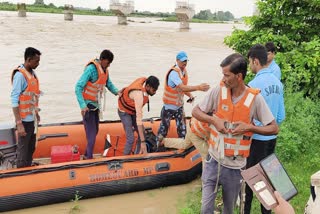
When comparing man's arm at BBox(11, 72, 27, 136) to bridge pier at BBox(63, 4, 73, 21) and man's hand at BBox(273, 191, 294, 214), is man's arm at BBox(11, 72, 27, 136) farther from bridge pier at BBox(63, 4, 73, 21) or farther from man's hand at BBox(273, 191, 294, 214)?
bridge pier at BBox(63, 4, 73, 21)

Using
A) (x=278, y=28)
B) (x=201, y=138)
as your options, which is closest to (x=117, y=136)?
(x=201, y=138)

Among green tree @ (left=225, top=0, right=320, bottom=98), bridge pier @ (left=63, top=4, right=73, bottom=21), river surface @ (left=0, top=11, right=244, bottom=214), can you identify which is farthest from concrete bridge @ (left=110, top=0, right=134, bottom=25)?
green tree @ (left=225, top=0, right=320, bottom=98)

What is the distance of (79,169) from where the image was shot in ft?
14.5

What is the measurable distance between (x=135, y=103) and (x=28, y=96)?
1.14 meters

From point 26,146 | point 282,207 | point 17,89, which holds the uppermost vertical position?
point 17,89

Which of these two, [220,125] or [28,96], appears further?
[28,96]

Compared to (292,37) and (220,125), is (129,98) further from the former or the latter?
(292,37)

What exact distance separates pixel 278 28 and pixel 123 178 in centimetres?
372

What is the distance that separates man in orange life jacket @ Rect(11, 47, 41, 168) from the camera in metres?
3.93

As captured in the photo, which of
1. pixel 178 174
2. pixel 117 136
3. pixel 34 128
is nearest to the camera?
pixel 34 128

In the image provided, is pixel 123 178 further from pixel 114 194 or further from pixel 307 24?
pixel 307 24

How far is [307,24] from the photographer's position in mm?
6375

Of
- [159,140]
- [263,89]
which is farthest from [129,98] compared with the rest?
[263,89]

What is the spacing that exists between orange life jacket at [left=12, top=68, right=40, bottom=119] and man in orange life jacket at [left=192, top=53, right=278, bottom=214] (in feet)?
6.76
